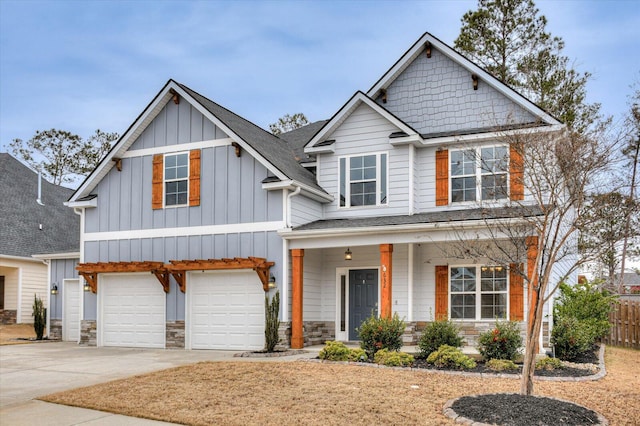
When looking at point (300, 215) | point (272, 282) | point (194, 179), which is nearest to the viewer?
point (272, 282)

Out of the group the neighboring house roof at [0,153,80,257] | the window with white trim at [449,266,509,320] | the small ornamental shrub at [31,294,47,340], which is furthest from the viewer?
the neighboring house roof at [0,153,80,257]

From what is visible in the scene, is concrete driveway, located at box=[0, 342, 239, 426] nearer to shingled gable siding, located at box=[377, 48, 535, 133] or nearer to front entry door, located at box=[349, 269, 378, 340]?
front entry door, located at box=[349, 269, 378, 340]

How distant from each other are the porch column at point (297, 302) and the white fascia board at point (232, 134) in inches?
84.7

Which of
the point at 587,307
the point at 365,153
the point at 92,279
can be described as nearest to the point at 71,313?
the point at 92,279

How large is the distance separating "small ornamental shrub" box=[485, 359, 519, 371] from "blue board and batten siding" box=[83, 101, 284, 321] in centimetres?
636

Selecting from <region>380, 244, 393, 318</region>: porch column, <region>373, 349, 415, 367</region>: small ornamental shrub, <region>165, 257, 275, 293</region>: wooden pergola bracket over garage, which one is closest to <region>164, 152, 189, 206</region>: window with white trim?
<region>165, 257, 275, 293</region>: wooden pergola bracket over garage

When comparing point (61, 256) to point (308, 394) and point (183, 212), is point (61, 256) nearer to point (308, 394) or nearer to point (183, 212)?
point (183, 212)

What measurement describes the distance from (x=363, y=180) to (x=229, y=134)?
388 centimetres

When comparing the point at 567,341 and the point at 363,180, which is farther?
the point at 363,180

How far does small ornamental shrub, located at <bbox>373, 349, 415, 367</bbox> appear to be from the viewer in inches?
482

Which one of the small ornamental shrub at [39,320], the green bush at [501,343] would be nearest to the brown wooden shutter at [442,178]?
the green bush at [501,343]

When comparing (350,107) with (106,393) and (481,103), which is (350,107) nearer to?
(481,103)

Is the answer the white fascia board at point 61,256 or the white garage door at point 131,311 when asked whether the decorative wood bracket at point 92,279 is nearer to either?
the white garage door at point 131,311

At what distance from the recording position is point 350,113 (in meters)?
17.6
